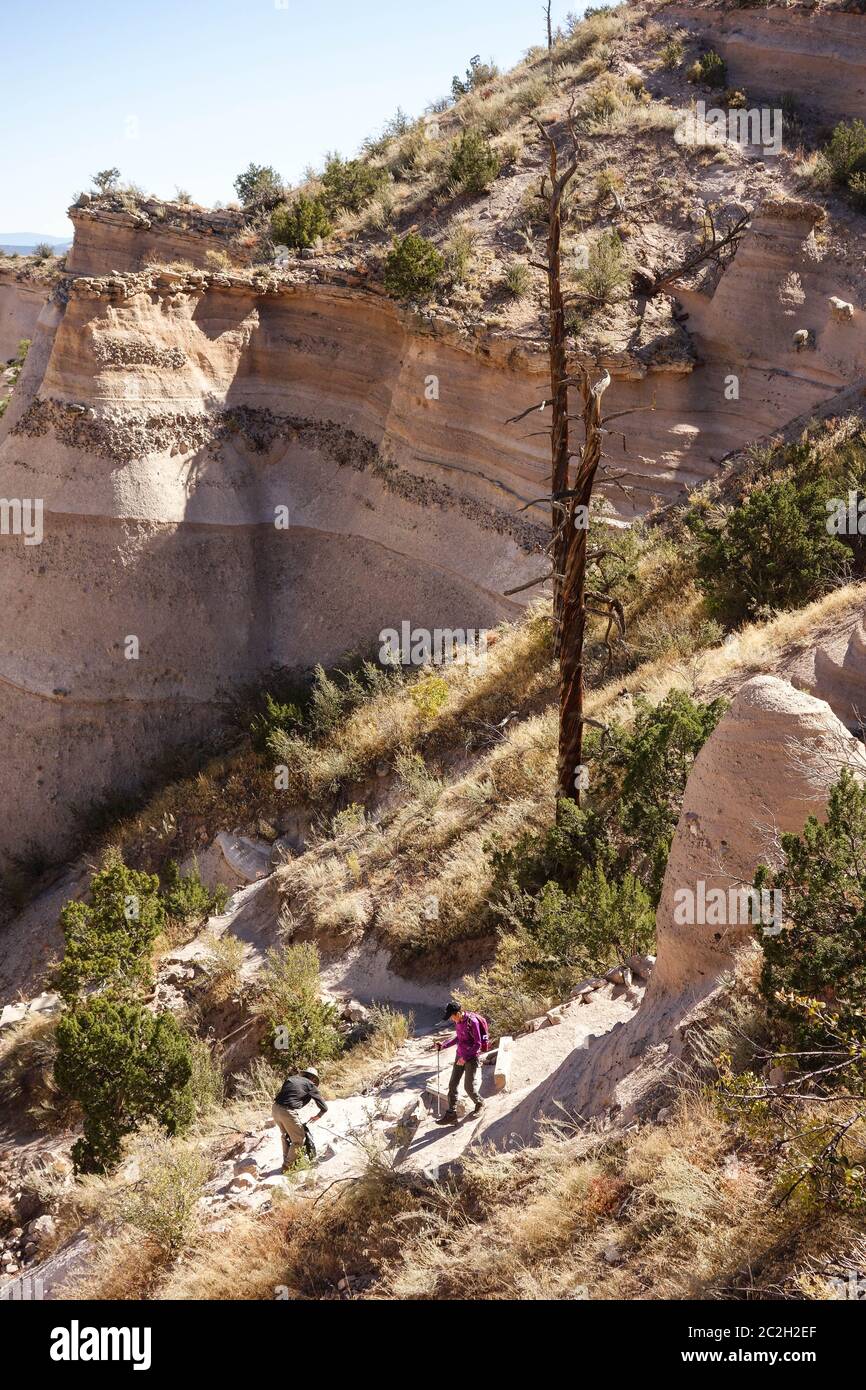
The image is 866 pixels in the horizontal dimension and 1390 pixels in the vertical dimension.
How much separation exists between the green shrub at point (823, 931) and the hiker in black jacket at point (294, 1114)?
11.0 feet

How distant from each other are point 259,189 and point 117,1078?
19.4 metres

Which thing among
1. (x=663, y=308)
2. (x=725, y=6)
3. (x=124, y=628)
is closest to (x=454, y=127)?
(x=725, y=6)

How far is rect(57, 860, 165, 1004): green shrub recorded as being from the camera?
420 inches

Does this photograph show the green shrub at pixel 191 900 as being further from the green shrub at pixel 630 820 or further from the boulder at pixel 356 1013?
the green shrub at pixel 630 820

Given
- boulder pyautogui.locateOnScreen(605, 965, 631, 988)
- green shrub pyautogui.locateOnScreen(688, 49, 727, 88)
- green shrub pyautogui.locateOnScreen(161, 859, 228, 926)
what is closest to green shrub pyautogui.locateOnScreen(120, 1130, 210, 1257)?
boulder pyautogui.locateOnScreen(605, 965, 631, 988)

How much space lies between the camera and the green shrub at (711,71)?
2011 cm

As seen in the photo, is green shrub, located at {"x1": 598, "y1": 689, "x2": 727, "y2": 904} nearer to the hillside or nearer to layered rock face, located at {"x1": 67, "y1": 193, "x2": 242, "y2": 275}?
the hillside

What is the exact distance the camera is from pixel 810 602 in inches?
459

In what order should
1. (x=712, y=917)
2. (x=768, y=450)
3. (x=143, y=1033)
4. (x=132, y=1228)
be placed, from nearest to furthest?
(x=712, y=917) → (x=132, y=1228) → (x=143, y=1033) → (x=768, y=450)

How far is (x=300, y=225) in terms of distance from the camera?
1848 centimetres

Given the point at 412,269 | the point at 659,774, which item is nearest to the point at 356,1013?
the point at 659,774

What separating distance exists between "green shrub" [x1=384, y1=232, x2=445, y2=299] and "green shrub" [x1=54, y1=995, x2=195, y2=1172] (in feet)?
38.9

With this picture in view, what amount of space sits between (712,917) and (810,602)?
6.43 metres
